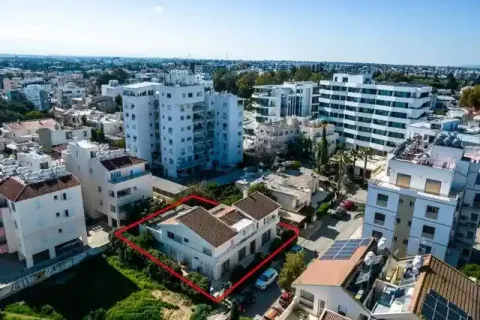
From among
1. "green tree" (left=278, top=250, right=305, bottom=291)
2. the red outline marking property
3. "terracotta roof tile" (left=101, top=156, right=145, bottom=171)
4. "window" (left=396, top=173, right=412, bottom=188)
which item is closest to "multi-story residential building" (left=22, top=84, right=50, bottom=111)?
"terracotta roof tile" (left=101, top=156, right=145, bottom=171)

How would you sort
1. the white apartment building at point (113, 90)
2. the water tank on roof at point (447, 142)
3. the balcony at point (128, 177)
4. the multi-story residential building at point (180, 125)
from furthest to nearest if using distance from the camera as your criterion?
the white apartment building at point (113, 90)
the multi-story residential building at point (180, 125)
the balcony at point (128, 177)
the water tank on roof at point (447, 142)

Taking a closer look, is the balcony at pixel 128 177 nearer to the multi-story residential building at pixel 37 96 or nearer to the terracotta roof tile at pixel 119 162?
the terracotta roof tile at pixel 119 162

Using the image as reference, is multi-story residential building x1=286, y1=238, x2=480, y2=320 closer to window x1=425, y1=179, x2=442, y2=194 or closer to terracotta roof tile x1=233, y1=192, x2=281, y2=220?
window x1=425, y1=179, x2=442, y2=194

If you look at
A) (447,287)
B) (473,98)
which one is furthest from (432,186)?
(473,98)

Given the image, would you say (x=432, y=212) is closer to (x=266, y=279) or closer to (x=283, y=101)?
(x=266, y=279)

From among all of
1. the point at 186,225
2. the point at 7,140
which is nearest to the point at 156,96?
the point at 7,140

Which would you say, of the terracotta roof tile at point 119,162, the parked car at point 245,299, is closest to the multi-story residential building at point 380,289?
the parked car at point 245,299
